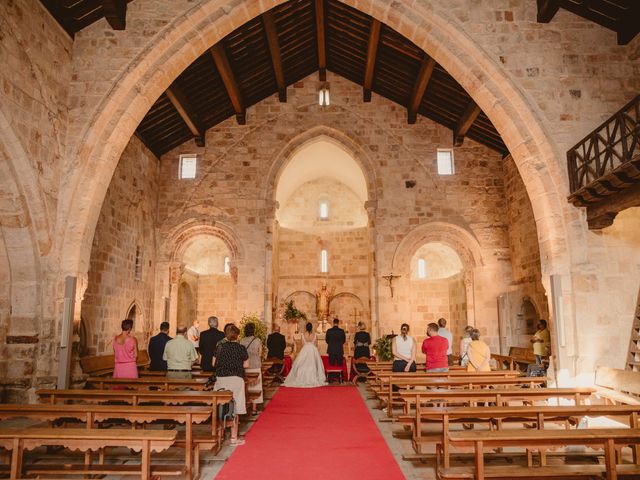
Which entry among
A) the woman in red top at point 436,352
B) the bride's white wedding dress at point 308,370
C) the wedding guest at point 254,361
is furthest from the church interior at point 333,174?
the woman in red top at point 436,352

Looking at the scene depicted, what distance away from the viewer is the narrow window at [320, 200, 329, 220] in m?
20.5

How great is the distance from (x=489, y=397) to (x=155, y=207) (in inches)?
454

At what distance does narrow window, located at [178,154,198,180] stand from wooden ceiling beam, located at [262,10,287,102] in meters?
3.14

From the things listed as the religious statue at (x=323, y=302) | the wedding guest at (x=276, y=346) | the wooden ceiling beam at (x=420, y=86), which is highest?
the wooden ceiling beam at (x=420, y=86)

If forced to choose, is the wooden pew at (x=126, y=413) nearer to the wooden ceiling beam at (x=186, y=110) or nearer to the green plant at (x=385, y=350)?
the green plant at (x=385, y=350)

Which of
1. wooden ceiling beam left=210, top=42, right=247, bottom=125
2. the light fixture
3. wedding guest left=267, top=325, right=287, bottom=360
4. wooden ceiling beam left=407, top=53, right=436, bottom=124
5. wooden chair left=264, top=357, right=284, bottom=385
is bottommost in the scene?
wooden chair left=264, top=357, right=284, bottom=385

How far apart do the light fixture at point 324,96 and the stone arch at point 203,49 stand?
5.37 metres


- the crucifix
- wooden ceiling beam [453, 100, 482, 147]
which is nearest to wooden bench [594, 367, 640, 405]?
the crucifix

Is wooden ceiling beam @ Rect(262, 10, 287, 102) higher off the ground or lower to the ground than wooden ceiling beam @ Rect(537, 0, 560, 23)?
higher

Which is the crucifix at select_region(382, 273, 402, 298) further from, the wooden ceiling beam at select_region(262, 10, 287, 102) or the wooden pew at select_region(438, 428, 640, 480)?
the wooden pew at select_region(438, 428, 640, 480)

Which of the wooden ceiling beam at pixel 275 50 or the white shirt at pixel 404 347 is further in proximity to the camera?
the wooden ceiling beam at pixel 275 50

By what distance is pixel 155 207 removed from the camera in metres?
14.6

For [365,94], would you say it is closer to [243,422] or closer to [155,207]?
[155,207]

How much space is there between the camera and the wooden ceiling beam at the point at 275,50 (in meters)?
11.1
